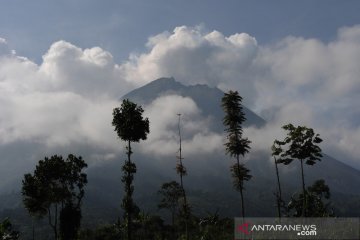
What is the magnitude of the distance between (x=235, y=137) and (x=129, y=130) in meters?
13.9

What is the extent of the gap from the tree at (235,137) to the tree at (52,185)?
84.1 feet

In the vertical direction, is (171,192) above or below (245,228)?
above

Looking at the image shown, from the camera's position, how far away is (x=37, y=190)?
65188mm

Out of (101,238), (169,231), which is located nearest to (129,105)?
A: (101,238)

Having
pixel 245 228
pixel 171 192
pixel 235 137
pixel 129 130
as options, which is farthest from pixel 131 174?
pixel 171 192

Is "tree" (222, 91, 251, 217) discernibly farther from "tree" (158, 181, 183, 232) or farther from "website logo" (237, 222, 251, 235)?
"tree" (158, 181, 183, 232)

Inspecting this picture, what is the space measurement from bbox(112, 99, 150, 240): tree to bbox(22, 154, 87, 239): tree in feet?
42.2

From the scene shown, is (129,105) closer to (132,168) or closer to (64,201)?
(132,168)

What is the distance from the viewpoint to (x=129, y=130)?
56438mm

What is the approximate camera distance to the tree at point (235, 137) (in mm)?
58094

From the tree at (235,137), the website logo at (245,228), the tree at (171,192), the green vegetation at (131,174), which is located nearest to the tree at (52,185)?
the green vegetation at (131,174)

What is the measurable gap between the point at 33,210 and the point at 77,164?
10667mm

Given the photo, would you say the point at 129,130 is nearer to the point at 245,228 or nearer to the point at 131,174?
the point at 131,174

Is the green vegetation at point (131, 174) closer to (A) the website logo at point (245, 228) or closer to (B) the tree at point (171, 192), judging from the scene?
(A) the website logo at point (245, 228)
